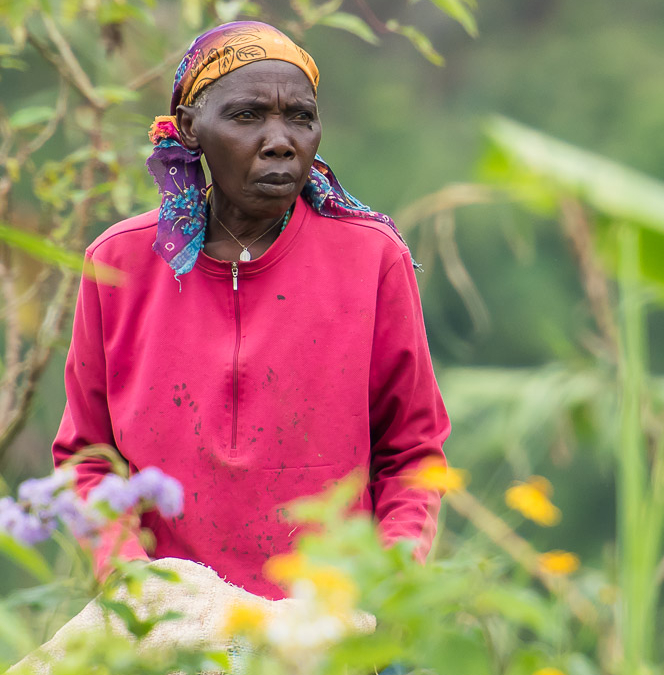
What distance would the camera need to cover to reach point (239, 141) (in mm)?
1656

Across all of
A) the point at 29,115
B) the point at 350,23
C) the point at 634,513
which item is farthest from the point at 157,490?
the point at 350,23

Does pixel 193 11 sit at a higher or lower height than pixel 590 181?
higher

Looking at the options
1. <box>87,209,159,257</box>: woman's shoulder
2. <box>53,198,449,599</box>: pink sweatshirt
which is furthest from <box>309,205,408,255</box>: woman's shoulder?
<box>87,209,159,257</box>: woman's shoulder

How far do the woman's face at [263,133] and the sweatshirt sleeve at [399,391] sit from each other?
216mm

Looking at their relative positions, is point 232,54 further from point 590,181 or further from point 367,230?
point 590,181

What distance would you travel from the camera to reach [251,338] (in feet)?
5.44

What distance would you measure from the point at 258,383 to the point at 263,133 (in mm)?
351

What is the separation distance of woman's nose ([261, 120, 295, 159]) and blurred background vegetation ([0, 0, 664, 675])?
285 millimetres

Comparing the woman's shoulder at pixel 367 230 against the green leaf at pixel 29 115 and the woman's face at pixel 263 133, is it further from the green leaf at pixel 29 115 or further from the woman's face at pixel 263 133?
the green leaf at pixel 29 115

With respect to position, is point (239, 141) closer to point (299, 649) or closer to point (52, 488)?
point (52, 488)

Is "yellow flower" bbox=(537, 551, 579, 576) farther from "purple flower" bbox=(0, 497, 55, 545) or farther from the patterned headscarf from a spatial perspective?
the patterned headscarf

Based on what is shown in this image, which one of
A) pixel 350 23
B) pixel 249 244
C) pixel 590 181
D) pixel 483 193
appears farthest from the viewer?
pixel 350 23

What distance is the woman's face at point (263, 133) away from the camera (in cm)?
164

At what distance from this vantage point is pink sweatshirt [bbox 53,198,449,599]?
1.63 metres
